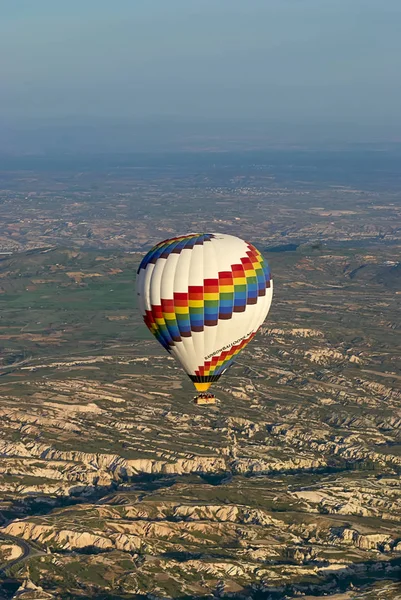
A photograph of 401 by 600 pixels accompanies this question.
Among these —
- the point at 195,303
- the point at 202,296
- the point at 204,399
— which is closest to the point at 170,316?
the point at 195,303

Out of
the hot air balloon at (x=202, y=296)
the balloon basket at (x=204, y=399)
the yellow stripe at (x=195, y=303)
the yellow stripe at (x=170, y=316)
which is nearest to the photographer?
the balloon basket at (x=204, y=399)

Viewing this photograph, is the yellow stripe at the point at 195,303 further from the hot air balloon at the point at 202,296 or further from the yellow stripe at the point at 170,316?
the yellow stripe at the point at 170,316

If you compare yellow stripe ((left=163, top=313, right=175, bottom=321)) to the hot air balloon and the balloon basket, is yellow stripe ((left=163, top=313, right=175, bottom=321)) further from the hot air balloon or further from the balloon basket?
the balloon basket

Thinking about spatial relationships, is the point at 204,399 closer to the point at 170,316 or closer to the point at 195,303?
the point at 170,316

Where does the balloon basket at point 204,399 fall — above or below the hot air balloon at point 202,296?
below

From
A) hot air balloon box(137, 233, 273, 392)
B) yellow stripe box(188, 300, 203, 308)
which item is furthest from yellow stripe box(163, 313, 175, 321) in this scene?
yellow stripe box(188, 300, 203, 308)

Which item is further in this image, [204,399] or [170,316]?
[170,316]

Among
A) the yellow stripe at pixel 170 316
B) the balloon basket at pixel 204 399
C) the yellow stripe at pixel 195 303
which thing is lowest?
the balloon basket at pixel 204 399

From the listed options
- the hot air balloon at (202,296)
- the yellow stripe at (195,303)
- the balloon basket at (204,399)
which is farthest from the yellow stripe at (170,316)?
the balloon basket at (204,399)
